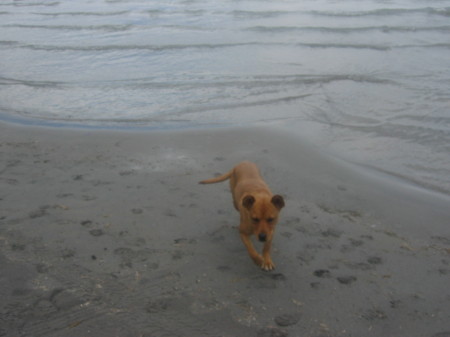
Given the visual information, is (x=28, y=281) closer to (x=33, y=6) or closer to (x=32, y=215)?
(x=32, y=215)

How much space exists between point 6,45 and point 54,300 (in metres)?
15.6

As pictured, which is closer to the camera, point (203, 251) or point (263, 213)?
point (263, 213)

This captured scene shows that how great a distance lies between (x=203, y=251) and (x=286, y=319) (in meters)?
1.28

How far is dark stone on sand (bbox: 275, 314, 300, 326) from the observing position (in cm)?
386


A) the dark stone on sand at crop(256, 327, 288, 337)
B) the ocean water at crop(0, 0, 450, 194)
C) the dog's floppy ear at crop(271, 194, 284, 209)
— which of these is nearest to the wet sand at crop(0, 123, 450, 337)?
the dark stone on sand at crop(256, 327, 288, 337)

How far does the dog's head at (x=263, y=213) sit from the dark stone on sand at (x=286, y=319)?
2.65 feet

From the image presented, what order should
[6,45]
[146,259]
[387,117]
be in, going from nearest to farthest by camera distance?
[146,259] < [387,117] < [6,45]

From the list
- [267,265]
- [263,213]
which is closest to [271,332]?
[267,265]

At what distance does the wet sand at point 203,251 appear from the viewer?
3861mm

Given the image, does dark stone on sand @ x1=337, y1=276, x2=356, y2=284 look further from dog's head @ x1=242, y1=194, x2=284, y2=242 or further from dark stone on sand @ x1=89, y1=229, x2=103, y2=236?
dark stone on sand @ x1=89, y1=229, x2=103, y2=236

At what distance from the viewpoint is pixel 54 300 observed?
13.0ft

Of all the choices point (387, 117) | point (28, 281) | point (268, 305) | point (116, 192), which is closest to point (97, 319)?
point (28, 281)

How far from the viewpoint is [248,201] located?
4.64 m

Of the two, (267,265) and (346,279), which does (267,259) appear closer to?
(267,265)
